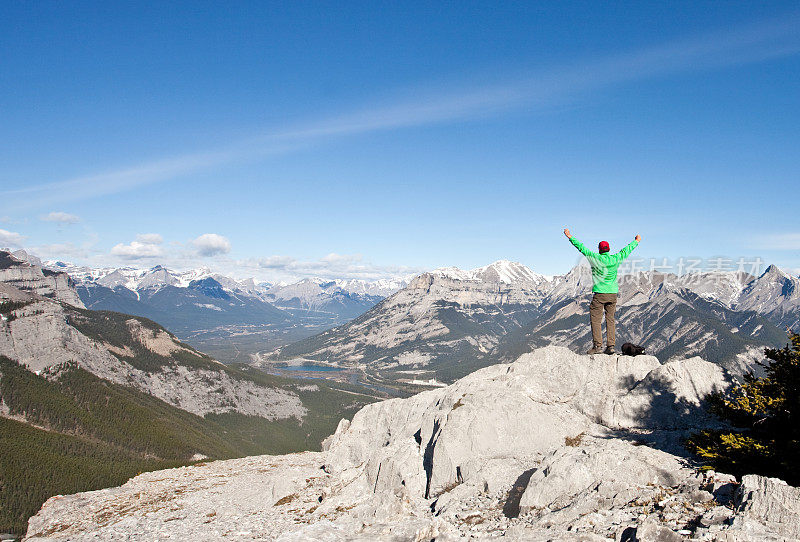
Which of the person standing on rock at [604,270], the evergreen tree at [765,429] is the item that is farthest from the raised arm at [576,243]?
the evergreen tree at [765,429]

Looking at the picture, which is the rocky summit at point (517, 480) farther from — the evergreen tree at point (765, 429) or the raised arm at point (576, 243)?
the raised arm at point (576, 243)

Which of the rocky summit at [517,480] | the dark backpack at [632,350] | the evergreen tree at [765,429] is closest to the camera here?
the rocky summit at [517,480]

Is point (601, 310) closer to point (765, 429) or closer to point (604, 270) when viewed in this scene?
point (604, 270)

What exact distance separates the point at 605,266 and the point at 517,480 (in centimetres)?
1248

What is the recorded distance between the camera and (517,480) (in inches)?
899

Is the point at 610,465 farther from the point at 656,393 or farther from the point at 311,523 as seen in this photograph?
the point at 311,523

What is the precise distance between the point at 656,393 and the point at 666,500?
15154mm

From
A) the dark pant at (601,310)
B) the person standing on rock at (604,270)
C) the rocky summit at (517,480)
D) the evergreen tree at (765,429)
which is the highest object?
the person standing on rock at (604,270)

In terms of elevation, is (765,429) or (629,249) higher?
(629,249)

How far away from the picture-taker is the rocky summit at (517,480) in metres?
15.5

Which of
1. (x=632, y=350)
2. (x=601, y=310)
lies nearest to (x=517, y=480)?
(x=601, y=310)

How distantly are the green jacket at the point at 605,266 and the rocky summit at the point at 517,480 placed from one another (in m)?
8.27

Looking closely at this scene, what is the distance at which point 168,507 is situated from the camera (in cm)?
3953

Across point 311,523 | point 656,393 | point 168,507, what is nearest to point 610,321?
point 656,393
